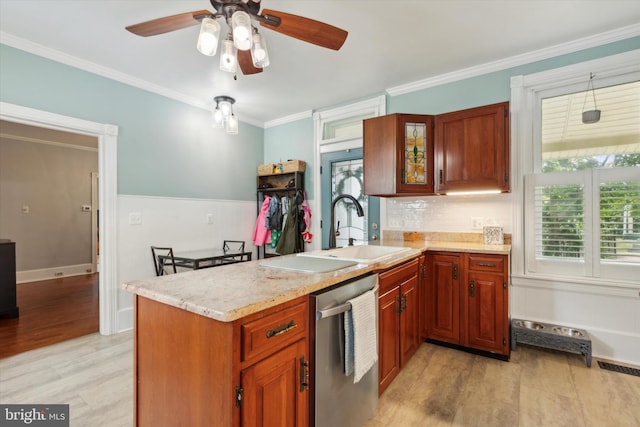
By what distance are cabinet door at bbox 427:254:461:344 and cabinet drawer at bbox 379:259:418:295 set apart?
372mm

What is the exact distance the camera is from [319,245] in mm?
4148

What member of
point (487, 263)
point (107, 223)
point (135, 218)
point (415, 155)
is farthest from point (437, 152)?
point (107, 223)

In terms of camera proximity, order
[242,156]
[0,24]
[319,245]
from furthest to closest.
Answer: [242,156]
[319,245]
[0,24]

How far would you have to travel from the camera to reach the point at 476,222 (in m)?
3.03

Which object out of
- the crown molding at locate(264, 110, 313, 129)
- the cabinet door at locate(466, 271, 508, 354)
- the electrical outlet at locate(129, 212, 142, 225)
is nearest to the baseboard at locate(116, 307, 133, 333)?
the electrical outlet at locate(129, 212, 142, 225)

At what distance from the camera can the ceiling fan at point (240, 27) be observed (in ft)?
5.30

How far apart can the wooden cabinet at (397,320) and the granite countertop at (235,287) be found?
33 cm

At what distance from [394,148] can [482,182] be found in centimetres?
84

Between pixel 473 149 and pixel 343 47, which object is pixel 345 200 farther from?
pixel 343 47

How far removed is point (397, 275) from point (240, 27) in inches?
69.3

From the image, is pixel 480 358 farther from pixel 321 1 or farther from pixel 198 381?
pixel 321 1

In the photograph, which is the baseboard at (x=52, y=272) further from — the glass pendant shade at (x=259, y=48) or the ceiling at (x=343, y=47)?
the glass pendant shade at (x=259, y=48)

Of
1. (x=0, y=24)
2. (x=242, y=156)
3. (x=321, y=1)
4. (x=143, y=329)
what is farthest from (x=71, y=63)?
(x=143, y=329)

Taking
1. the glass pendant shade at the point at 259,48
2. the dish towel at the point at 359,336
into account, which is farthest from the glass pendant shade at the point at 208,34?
the dish towel at the point at 359,336
